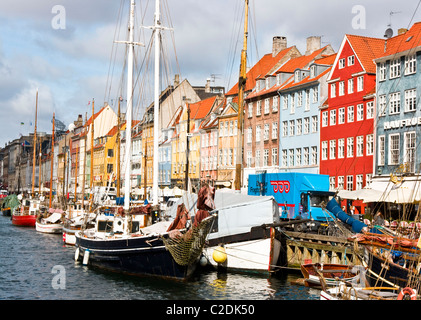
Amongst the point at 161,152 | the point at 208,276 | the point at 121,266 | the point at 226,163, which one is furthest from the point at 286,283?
the point at 161,152

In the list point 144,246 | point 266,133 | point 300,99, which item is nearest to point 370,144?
point 300,99

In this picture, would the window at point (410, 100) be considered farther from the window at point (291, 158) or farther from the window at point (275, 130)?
the window at point (275, 130)

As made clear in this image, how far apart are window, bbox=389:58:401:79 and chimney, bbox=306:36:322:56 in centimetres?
2336

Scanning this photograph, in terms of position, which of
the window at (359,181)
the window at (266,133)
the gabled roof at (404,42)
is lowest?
the window at (359,181)

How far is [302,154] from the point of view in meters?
67.3

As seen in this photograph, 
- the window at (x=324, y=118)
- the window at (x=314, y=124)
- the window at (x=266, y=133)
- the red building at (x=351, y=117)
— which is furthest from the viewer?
the window at (x=266, y=133)

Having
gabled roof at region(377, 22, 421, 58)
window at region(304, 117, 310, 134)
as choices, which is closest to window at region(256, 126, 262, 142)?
window at region(304, 117, 310, 134)

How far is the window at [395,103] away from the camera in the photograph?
171 feet

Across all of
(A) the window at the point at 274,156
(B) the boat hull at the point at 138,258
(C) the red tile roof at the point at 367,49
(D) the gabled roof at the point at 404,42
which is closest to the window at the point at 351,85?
(C) the red tile roof at the point at 367,49

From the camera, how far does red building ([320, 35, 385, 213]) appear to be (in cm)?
5683

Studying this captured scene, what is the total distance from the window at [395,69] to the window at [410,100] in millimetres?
1841

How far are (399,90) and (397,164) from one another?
20.2 ft

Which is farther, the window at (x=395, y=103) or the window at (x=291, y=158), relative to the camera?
the window at (x=291, y=158)
